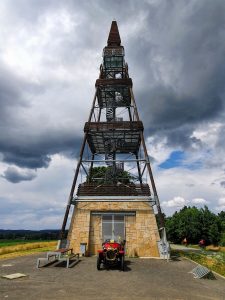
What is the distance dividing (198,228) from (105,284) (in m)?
47.3

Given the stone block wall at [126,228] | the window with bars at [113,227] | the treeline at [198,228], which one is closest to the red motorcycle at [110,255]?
the stone block wall at [126,228]

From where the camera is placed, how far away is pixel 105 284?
42.0 feet

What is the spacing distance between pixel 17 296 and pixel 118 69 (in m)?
27.1

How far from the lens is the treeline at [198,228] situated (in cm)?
5500

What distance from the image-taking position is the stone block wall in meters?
23.7

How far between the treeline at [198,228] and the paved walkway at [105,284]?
40.7 m

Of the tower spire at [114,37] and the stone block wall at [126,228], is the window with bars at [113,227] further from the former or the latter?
the tower spire at [114,37]

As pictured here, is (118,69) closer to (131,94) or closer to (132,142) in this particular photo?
(131,94)

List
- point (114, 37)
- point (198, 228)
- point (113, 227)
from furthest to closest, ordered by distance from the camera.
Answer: point (198, 228), point (114, 37), point (113, 227)

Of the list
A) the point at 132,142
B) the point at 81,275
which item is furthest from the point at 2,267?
the point at 132,142

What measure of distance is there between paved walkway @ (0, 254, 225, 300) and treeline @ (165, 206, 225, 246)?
4073cm

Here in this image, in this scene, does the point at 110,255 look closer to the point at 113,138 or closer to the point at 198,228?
the point at 113,138

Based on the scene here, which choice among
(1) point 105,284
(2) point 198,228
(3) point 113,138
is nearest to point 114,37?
(3) point 113,138

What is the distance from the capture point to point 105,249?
16.9 meters
